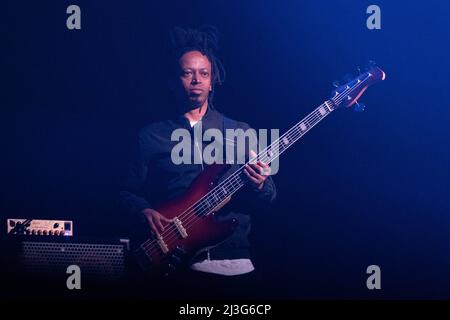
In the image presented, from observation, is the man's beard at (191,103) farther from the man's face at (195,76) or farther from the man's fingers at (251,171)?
the man's fingers at (251,171)

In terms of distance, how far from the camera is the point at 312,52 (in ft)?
8.68

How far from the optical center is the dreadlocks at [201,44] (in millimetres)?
2641

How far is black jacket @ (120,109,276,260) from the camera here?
266 centimetres

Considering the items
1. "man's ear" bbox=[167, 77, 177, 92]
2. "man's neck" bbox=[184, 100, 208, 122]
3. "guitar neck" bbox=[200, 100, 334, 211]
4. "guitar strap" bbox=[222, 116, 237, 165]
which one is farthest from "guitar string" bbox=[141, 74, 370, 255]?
"man's ear" bbox=[167, 77, 177, 92]

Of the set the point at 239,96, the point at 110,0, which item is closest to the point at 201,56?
the point at 239,96

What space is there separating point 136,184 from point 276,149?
65 cm

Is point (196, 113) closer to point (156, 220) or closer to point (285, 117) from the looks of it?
point (285, 117)

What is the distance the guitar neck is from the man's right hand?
209 mm

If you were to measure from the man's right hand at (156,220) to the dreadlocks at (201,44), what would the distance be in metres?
0.61

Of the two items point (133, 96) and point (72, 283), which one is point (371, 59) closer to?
point (133, 96)

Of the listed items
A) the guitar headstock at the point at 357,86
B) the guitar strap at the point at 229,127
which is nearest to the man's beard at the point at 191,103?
the guitar strap at the point at 229,127

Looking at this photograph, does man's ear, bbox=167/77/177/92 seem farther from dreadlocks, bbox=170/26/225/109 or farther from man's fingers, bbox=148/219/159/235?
man's fingers, bbox=148/219/159/235
